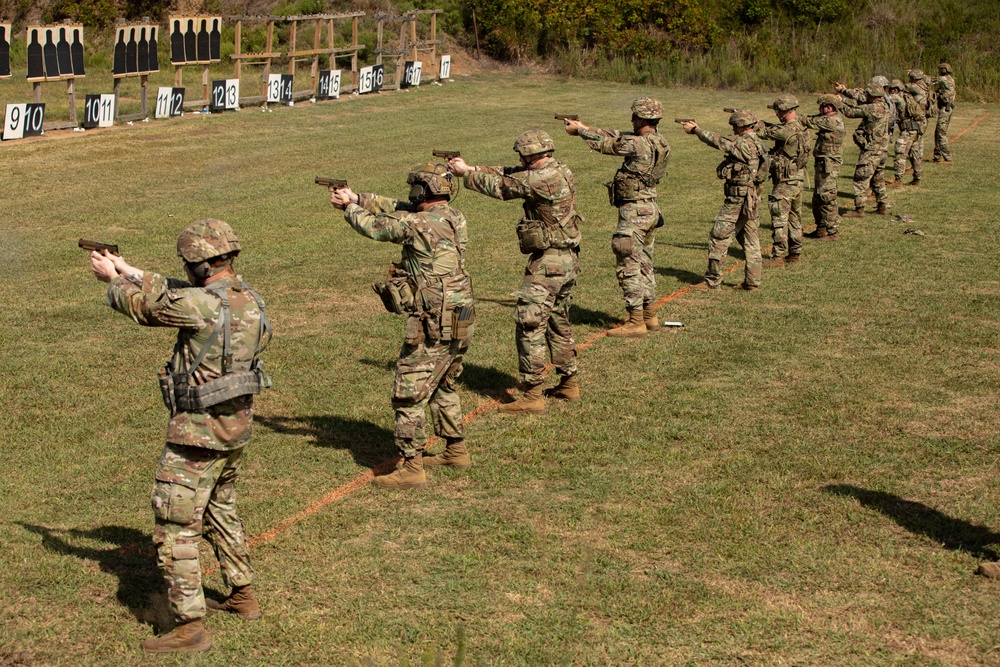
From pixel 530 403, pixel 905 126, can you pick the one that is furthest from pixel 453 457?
pixel 905 126

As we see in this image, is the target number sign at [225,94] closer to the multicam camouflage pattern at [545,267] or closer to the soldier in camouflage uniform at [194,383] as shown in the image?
the multicam camouflage pattern at [545,267]

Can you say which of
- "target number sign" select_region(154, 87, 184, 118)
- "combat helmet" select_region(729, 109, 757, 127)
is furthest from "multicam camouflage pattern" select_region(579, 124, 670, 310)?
"target number sign" select_region(154, 87, 184, 118)

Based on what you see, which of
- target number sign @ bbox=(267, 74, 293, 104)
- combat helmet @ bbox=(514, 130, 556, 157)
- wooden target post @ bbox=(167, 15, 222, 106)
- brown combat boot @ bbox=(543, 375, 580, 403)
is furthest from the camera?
target number sign @ bbox=(267, 74, 293, 104)

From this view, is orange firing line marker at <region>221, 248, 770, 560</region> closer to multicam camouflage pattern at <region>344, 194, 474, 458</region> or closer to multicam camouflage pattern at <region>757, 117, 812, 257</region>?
multicam camouflage pattern at <region>344, 194, 474, 458</region>

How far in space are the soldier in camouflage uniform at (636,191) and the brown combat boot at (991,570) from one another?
6.68 m

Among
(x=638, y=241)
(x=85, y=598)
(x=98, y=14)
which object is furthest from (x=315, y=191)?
(x=98, y=14)

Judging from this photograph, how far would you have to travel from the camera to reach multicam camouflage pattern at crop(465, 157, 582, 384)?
1167 centimetres

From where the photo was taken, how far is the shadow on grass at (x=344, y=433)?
10906 mm

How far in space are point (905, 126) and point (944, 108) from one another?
4.42 metres

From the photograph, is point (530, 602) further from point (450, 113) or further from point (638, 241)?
point (450, 113)

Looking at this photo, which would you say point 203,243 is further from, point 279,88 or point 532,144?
point 279,88

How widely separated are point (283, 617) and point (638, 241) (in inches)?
311

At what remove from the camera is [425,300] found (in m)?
9.85

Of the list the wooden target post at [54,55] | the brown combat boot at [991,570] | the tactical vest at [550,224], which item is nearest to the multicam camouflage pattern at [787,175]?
the tactical vest at [550,224]
